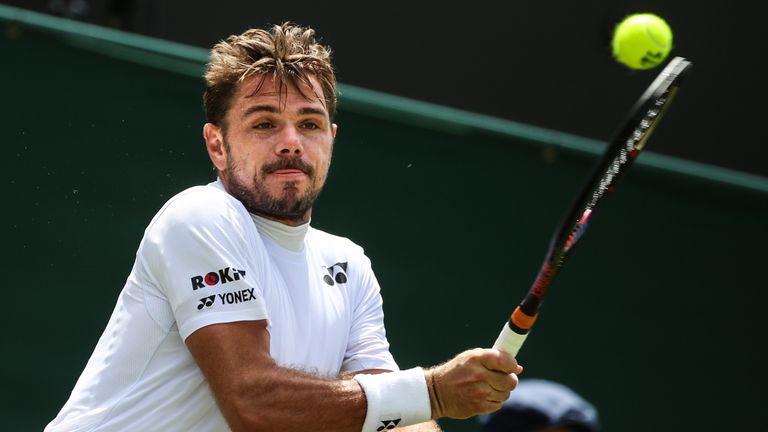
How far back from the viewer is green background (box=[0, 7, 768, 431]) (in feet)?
15.7

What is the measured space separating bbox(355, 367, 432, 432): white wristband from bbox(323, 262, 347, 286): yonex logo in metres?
0.46

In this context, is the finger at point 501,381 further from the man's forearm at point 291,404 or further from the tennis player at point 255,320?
the man's forearm at point 291,404

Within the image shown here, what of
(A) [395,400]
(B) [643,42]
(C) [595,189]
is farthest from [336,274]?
(B) [643,42]

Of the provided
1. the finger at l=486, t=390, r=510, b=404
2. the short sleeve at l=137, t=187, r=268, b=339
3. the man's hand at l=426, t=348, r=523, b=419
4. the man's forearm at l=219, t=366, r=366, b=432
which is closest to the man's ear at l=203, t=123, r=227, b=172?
the short sleeve at l=137, t=187, r=268, b=339

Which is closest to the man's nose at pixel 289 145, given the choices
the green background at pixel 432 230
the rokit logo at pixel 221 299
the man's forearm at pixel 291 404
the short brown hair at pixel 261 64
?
the short brown hair at pixel 261 64

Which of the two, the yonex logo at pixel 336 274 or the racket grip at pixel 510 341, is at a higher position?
the yonex logo at pixel 336 274

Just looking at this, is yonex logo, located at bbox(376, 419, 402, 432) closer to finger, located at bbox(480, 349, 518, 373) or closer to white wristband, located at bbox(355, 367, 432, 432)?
white wristband, located at bbox(355, 367, 432, 432)

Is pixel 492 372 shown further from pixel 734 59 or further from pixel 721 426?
pixel 734 59

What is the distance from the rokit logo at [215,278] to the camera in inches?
111

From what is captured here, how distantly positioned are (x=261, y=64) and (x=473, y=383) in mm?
989

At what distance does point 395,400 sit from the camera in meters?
2.84

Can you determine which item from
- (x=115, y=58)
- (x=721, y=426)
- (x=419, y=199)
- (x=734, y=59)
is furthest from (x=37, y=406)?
(x=734, y=59)

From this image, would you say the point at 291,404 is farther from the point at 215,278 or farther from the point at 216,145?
the point at 216,145

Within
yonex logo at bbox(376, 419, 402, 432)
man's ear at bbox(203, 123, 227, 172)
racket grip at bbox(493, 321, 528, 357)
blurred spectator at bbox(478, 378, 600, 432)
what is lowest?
blurred spectator at bbox(478, 378, 600, 432)
